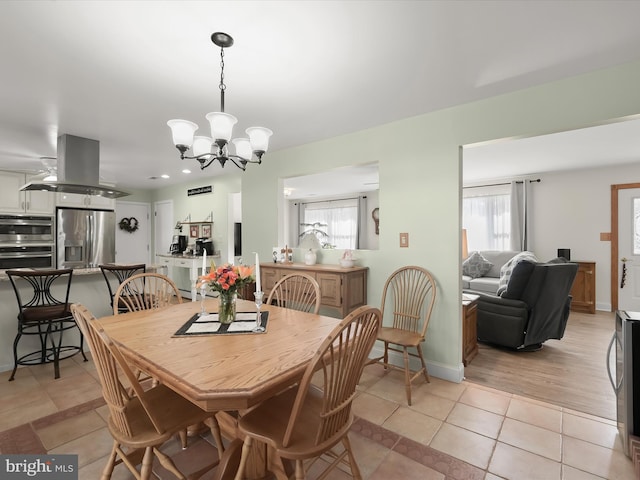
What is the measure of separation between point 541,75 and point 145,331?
9.90 ft

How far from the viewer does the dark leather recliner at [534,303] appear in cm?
Answer: 329

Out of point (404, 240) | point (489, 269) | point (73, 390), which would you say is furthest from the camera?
point (489, 269)

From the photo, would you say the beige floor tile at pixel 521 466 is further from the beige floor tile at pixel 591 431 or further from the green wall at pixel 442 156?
the green wall at pixel 442 156

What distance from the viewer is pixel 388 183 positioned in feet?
10.2

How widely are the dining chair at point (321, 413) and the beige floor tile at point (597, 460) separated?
129 centimetres

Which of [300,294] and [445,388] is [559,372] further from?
[300,294]

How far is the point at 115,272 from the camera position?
3.19m

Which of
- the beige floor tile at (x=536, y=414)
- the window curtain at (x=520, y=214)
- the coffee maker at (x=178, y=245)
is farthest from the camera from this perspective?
the coffee maker at (x=178, y=245)

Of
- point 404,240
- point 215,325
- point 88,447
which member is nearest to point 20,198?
point 88,447

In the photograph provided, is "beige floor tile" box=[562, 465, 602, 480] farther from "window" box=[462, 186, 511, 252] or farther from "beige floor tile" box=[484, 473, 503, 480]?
"window" box=[462, 186, 511, 252]

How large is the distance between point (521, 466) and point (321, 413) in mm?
1330

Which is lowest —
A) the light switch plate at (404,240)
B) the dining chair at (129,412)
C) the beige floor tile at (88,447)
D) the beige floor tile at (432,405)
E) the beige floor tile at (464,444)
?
the beige floor tile at (88,447)

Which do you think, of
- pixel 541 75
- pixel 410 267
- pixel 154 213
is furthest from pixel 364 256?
pixel 154 213

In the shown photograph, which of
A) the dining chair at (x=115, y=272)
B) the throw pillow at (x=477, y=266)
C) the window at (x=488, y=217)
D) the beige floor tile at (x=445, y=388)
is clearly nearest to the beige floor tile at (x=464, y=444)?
the beige floor tile at (x=445, y=388)
